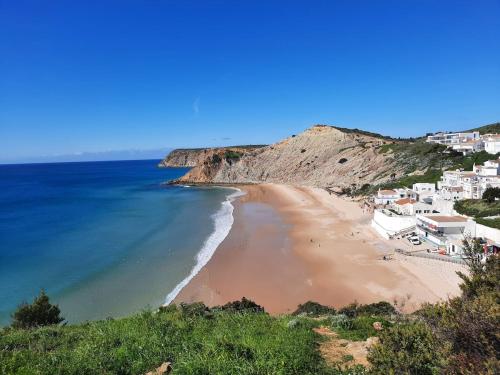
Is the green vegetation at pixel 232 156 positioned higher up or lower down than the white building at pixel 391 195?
higher up

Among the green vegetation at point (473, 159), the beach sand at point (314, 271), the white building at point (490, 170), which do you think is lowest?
the beach sand at point (314, 271)

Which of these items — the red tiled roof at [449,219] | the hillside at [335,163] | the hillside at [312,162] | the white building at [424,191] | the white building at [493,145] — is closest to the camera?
the red tiled roof at [449,219]

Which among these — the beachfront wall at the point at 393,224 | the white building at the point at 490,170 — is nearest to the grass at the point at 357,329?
the beachfront wall at the point at 393,224

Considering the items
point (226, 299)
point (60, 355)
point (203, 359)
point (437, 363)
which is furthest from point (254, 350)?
point (226, 299)

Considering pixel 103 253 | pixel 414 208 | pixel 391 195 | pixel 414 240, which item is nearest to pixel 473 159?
pixel 391 195

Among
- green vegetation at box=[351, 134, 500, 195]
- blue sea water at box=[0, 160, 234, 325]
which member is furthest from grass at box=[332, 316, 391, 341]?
green vegetation at box=[351, 134, 500, 195]

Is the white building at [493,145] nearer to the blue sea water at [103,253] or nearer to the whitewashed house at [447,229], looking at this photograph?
the whitewashed house at [447,229]

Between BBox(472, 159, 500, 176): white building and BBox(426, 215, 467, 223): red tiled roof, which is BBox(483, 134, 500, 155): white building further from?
BBox(426, 215, 467, 223): red tiled roof

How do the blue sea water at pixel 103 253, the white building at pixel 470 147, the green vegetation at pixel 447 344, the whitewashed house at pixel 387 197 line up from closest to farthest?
the green vegetation at pixel 447 344
the blue sea water at pixel 103 253
the whitewashed house at pixel 387 197
the white building at pixel 470 147
